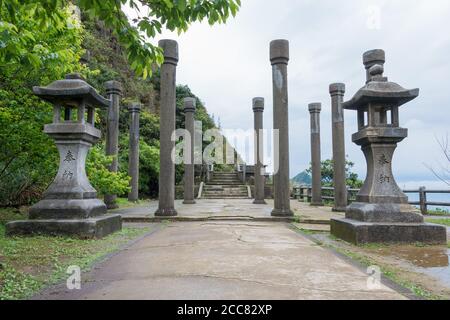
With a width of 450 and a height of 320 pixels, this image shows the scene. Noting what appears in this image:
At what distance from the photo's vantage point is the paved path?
271cm

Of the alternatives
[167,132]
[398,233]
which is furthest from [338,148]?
[398,233]

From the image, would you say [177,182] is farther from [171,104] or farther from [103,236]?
[103,236]

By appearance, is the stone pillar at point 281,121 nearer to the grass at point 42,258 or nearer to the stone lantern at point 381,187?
the stone lantern at point 381,187

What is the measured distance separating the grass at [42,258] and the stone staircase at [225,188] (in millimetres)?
12945

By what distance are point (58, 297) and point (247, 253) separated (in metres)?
2.23

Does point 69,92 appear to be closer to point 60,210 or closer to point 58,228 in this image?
point 60,210

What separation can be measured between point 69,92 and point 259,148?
9.47 metres

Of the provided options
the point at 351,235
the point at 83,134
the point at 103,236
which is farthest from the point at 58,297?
the point at 351,235

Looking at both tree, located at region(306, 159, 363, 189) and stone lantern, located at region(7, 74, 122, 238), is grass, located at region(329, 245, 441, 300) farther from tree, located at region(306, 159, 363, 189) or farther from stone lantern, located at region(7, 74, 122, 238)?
tree, located at region(306, 159, 363, 189)

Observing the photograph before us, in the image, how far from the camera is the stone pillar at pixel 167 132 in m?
8.39

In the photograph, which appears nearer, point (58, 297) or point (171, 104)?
point (58, 297)

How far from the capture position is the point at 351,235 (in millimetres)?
5309

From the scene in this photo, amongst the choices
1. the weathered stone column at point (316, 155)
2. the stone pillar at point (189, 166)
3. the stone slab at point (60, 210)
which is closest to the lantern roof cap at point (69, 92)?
the stone slab at point (60, 210)

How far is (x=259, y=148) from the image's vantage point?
1443 centimetres
